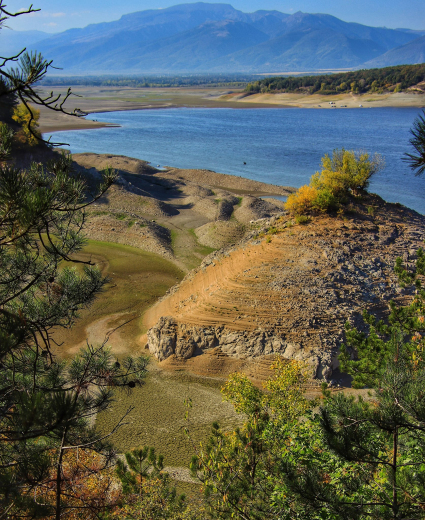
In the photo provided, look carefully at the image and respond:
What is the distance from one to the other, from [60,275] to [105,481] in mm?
4998

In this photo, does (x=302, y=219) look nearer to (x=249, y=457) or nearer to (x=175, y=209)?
(x=249, y=457)

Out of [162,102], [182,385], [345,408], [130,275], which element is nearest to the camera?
[345,408]

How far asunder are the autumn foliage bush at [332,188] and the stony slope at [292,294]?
84cm

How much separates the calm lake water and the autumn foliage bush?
75.9ft

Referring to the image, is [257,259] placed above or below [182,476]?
above

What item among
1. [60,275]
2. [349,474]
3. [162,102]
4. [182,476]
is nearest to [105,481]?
[182,476]

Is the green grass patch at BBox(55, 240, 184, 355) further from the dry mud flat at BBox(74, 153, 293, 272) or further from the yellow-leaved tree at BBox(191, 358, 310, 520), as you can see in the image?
the yellow-leaved tree at BBox(191, 358, 310, 520)

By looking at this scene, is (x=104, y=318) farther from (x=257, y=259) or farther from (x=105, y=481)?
(x=105, y=481)

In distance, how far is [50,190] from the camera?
4.95 m

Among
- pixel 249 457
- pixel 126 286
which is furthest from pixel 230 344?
pixel 249 457

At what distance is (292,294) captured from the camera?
19.0 meters

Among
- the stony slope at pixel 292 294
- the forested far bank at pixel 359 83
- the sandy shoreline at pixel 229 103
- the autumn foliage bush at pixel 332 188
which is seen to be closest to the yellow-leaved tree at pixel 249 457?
the stony slope at pixel 292 294

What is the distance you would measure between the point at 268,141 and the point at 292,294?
65.3 metres

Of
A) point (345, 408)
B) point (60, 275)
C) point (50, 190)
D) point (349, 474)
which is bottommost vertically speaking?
point (349, 474)
